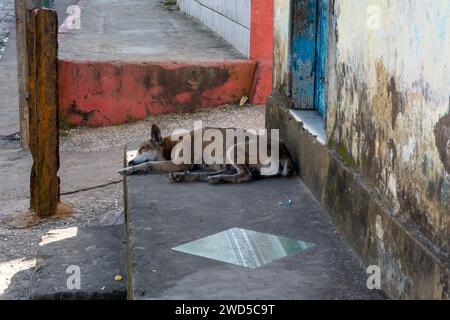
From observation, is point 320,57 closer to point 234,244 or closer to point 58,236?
point 234,244

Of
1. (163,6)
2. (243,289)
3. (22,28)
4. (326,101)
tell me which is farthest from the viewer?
(163,6)

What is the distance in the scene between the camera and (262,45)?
→ 10.6 m

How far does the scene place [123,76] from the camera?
1035cm

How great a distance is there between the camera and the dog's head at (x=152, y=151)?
21.6ft

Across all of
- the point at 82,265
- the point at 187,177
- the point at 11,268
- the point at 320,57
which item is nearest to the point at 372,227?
the point at 82,265

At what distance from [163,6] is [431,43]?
17.6 m

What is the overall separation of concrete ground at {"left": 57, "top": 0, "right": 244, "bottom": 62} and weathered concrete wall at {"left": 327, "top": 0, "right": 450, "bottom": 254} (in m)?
6.43

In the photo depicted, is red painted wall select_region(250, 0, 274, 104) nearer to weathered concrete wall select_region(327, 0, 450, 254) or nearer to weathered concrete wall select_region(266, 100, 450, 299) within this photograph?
weathered concrete wall select_region(266, 100, 450, 299)

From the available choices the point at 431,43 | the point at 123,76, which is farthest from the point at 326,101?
the point at 123,76

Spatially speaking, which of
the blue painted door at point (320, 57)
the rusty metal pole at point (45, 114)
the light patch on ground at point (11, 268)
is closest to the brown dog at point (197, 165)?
the blue painted door at point (320, 57)

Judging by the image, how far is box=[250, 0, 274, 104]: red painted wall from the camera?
10.5 meters

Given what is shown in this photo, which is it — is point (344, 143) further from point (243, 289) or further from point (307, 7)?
point (307, 7)

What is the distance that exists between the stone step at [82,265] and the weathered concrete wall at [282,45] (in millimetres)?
1905

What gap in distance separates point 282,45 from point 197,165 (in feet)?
4.22
